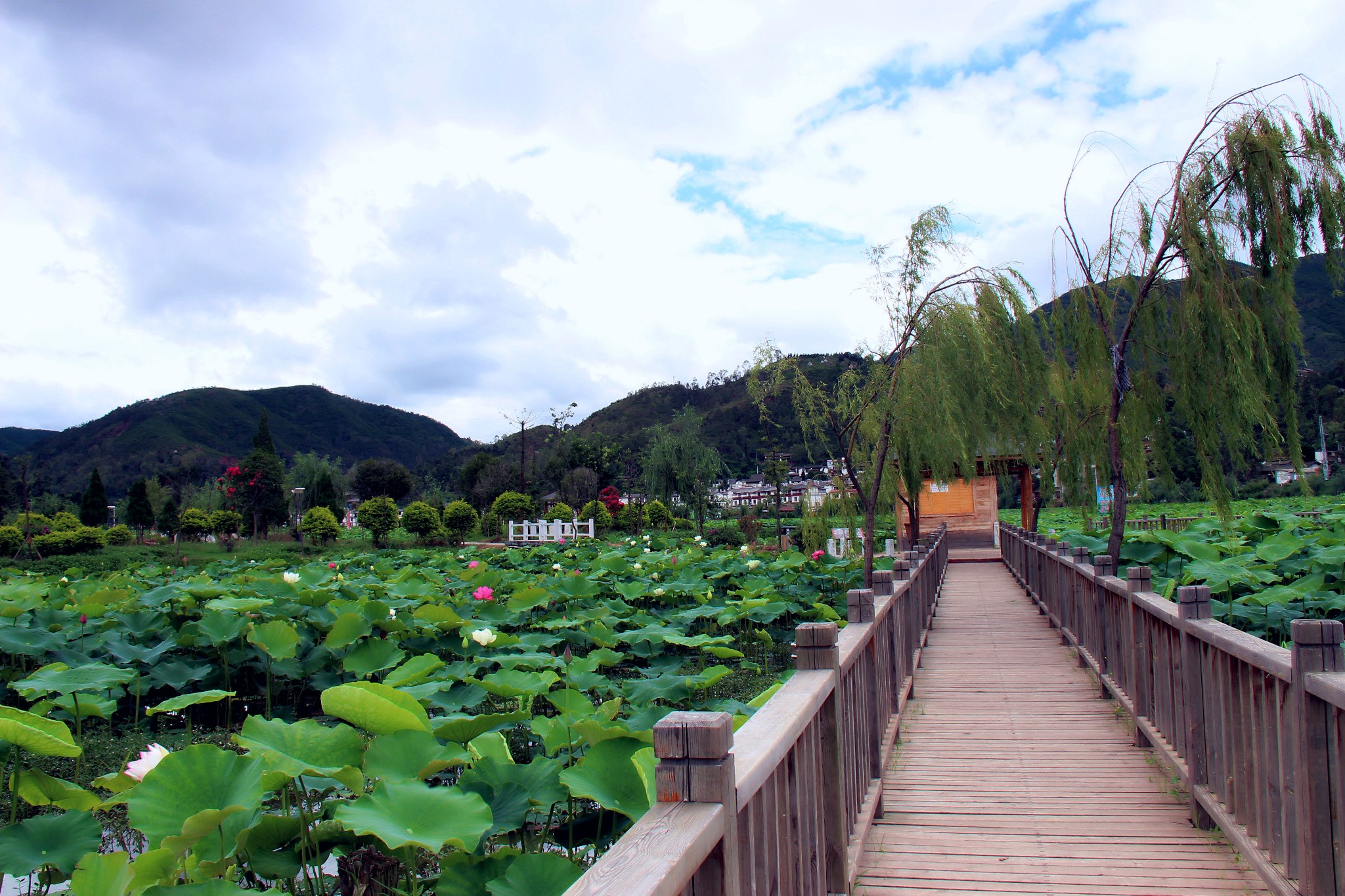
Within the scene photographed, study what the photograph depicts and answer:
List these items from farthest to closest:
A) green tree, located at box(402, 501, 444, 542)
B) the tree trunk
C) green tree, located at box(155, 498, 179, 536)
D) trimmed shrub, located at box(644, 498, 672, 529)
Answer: green tree, located at box(155, 498, 179, 536), trimmed shrub, located at box(644, 498, 672, 529), green tree, located at box(402, 501, 444, 542), the tree trunk

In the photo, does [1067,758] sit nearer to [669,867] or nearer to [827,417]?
[669,867]

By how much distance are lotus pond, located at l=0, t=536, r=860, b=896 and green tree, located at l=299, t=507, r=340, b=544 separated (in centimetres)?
1771

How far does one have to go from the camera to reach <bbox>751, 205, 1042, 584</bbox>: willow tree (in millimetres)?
7484

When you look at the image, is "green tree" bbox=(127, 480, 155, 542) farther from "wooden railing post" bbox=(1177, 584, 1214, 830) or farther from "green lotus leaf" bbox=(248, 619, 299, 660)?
"wooden railing post" bbox=(1177, 584, 1214, 830)

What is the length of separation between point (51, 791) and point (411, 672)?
1013 millimetres

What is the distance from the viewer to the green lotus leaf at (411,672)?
2660mm

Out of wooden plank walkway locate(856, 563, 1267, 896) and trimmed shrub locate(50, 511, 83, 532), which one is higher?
trimmed shrub locate(50, 511, 83, 532)

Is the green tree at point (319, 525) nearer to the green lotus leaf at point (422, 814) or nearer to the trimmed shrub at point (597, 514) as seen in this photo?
the trimmed shrub at point (597, 514)

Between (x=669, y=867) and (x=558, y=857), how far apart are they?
560 mm

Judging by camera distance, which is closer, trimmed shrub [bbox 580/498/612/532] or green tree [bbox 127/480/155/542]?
trimmed shrub [bbox 580/498/612/532]

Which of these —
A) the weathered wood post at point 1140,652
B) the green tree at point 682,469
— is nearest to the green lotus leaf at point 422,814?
the weathered wood post at point 1140,652

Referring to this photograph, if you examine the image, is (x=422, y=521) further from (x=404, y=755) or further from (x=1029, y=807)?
(x=404, y=755)

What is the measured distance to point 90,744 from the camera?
4094mm

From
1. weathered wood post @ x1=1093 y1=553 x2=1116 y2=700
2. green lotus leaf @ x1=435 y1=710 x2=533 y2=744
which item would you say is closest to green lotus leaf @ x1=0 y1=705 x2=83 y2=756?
green lotus leaf @ x1=435 y1=710 x2=533 y2=744
